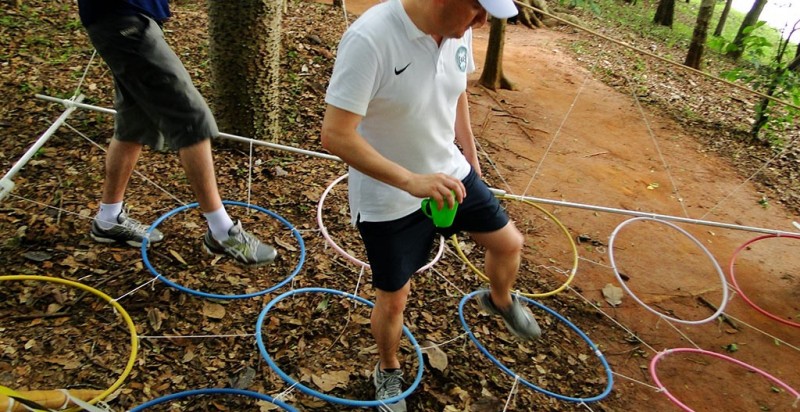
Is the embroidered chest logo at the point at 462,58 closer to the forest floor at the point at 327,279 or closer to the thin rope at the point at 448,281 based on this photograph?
the forest floor at the point at 327,279

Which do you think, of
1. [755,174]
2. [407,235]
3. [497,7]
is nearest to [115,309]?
[407,235]

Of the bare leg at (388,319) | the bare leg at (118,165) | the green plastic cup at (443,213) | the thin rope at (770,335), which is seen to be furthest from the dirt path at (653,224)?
the bare leg at (118,165)

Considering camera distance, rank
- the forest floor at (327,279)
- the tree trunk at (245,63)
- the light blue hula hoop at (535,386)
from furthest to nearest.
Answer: the tree trunk at (245,63) → the light blue hula hoop at (535,386) → the forest floor at (327,279)

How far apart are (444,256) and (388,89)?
80.0 inches

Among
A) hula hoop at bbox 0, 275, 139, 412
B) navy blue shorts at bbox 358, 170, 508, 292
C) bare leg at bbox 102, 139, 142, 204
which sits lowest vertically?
hula hoop at bbox 0, 275, 139, 412

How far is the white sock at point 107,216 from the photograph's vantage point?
9.25 ft

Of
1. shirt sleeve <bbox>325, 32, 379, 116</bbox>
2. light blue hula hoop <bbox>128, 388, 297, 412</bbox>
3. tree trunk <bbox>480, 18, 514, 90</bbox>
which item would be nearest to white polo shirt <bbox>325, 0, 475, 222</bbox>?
shirt sleeve <bbox>325, 32, 379, 116</bbox>

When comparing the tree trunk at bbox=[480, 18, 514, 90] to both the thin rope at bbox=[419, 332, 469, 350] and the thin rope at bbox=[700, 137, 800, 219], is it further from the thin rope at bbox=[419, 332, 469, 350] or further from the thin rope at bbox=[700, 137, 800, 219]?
the thin rope at bbox=[419, 332, 469, 350]

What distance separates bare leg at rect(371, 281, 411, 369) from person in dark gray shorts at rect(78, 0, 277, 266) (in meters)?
0.88

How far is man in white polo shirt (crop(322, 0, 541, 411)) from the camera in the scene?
159 centimetres

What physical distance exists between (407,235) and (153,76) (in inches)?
54.8

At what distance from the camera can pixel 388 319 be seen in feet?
6.82

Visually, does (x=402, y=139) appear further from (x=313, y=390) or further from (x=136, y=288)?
(x=136, y=288)

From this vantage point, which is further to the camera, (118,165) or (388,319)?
(118,165)
